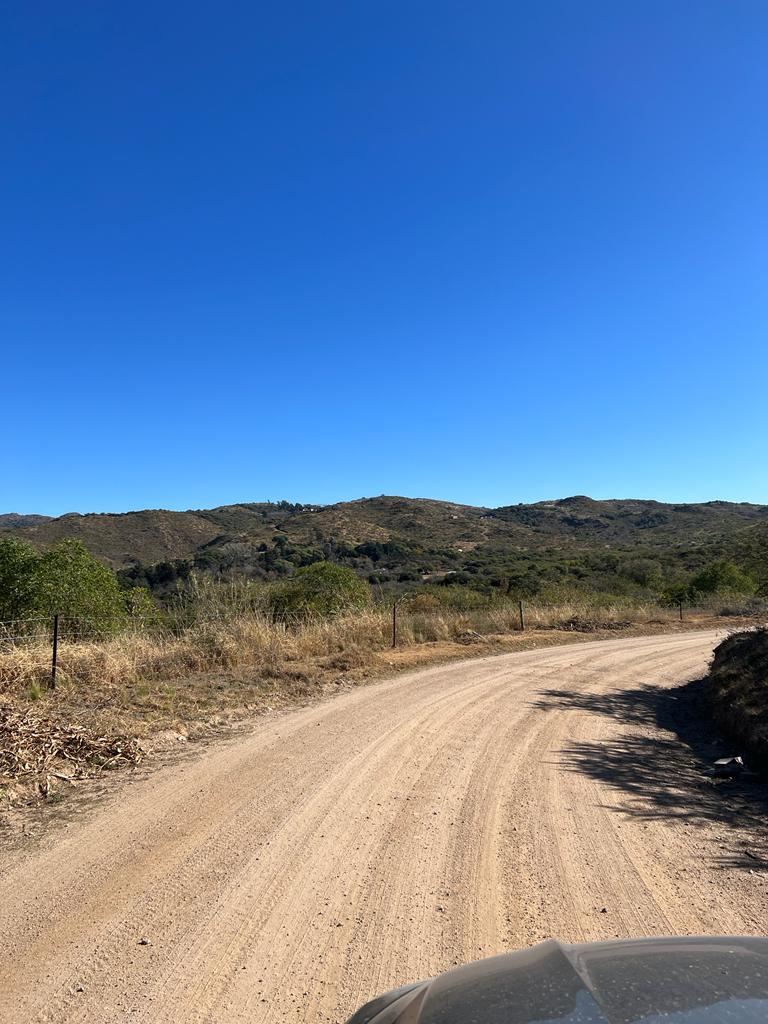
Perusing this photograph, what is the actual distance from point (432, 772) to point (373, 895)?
2.56 m

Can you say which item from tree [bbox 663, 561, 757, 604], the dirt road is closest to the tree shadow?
the dirt road

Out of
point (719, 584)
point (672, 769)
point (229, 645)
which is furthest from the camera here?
point (719, 584)

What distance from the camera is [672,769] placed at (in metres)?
7.10

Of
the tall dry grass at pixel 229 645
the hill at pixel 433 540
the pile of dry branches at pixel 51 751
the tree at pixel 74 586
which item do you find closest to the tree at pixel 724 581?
the hill at pixel 433 540

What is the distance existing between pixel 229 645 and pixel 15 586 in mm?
4942

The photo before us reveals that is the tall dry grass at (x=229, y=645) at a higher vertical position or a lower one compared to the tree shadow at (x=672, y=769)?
higher

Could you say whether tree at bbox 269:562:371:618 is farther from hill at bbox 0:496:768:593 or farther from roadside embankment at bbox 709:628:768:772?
roadside embankment at bbox 709:628:768:772

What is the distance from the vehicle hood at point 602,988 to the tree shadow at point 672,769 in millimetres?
2993

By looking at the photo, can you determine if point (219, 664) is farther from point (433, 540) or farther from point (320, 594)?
point (433, 540)

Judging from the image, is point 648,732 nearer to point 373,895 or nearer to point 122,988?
point 373,895

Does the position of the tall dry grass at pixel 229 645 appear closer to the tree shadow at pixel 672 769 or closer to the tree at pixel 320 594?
the tree at pixel 320 594

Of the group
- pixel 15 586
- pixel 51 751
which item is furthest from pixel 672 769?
pixel 15 586

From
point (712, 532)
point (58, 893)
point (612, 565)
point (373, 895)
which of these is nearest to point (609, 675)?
point (373, 895)

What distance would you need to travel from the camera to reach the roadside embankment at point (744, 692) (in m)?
7.57
